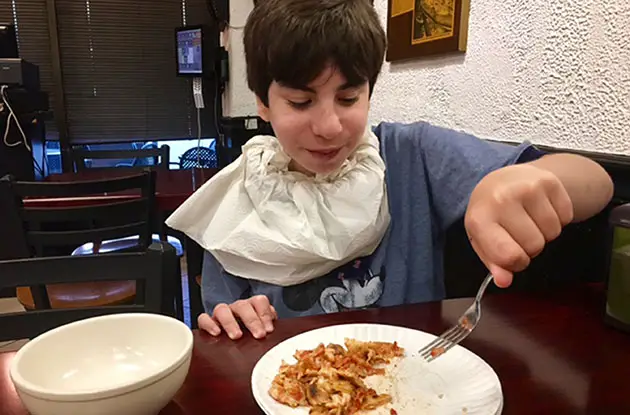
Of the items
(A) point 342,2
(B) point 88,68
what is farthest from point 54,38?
(A) point 342,2

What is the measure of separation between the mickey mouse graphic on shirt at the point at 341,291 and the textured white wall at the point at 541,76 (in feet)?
1.58

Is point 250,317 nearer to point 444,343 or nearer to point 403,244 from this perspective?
point 444,343

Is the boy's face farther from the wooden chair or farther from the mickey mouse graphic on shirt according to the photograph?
the wooden chair

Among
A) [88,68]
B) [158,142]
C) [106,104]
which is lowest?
[158,142]

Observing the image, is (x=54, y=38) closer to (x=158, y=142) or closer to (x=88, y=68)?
(x=88, y=68)

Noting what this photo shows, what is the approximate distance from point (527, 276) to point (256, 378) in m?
0.76

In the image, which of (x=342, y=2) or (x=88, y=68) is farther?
(x=88, y=68)

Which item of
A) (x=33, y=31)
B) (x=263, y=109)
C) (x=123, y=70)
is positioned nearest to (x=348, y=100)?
(x=263, y=109)

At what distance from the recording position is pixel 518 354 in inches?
26.7

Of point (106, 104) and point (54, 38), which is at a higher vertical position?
point (54, 38)

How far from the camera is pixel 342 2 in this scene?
95cm

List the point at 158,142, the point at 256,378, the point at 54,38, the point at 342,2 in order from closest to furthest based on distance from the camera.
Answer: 1. the point at 256,378
2. the point at 342,2
3. the point at 54,38
4. the point at 158,142

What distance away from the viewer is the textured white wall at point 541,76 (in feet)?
3.05

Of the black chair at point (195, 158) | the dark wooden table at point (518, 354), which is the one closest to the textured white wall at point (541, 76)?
the dark wooden table at point (518, 354)
